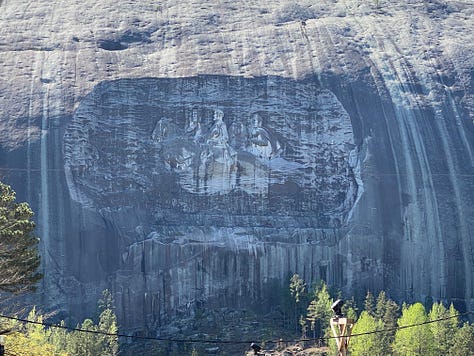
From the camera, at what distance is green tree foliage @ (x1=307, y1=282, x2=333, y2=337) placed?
41062 mm

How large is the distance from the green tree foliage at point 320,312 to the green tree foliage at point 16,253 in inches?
751

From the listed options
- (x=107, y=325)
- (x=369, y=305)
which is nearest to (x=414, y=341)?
(x=369, y=305)

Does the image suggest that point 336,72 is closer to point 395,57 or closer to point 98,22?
point 395,57

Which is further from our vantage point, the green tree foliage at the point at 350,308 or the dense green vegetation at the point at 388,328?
the green tree foliage at the point at 350,308

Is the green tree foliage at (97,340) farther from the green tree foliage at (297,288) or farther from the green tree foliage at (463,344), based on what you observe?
the green tree foliage at (463,344)

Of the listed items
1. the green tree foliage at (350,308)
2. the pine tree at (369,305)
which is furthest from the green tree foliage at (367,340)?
the pine tree at (369,305)

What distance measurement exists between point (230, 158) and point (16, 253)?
25891 mm

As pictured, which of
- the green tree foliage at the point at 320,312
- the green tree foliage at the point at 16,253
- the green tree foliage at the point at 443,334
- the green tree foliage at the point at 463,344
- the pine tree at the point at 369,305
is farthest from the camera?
the pine tree at the point at 369,305

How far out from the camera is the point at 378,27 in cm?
5425

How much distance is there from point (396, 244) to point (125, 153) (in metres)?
12.7

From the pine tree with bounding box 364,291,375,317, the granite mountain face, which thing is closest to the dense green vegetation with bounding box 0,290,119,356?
the granite mountain face

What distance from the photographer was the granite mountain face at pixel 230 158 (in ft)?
149

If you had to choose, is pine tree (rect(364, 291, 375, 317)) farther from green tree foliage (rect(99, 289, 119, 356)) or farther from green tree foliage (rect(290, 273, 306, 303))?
green tree foliage (rect(99, 289, 119, 356))

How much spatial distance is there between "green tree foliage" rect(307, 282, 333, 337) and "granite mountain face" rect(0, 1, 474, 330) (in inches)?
139
